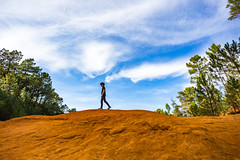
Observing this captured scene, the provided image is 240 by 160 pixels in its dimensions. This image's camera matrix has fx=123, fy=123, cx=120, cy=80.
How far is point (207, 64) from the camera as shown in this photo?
2611 cm

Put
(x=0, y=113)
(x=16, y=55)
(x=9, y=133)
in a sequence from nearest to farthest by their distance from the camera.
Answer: (x=9, y=133) < (x=0, y=113) < (x=16, y=55)

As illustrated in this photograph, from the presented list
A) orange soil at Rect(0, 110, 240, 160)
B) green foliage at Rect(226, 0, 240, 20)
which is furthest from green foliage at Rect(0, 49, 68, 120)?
green foliage at Rect(226, 0, 240, 20)

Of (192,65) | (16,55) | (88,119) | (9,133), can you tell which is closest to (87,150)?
(88,119)

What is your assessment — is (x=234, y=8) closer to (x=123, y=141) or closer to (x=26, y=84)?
(x=123, y=141)

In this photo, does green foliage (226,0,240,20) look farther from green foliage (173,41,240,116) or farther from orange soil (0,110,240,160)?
orange soil (0,110,240,160)

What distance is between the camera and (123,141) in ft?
12.3

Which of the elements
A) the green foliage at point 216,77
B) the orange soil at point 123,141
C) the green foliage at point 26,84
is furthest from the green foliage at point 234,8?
the green foliage at point 26,84

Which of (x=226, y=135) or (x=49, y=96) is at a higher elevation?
(x=49, y=96)

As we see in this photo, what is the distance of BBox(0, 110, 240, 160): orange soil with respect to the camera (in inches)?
121

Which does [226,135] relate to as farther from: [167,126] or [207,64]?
[207,64]

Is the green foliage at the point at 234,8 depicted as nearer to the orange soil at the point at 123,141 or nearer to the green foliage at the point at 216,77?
the green foliage at the point at 216,77

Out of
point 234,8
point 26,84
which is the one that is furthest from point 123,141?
point 26,84

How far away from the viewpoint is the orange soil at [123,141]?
121 inches

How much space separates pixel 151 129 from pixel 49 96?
34.1 metres
